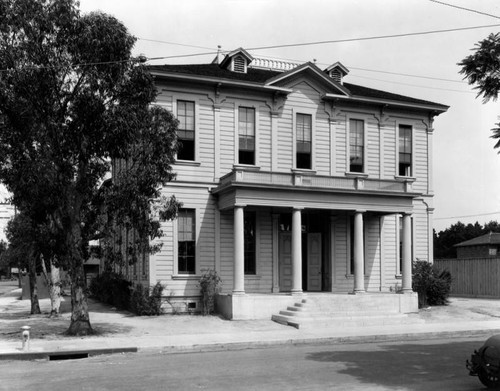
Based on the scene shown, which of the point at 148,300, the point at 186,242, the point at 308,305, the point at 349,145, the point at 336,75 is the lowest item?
the point at 308,305

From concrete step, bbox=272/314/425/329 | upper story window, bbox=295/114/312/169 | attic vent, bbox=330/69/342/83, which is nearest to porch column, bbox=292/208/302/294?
concrete step, bbox=272/314/425/329

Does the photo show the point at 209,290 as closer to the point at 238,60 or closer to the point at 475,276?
the point at 238,60

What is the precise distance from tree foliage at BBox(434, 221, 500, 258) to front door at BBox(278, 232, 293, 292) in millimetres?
72933

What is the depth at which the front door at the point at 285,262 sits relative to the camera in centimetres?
2420

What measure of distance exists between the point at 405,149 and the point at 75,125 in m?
15.8

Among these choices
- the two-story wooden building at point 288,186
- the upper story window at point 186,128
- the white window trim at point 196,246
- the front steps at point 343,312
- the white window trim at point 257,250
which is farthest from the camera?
the white window trim at point 257,250

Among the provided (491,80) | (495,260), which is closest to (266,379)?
(491,80)

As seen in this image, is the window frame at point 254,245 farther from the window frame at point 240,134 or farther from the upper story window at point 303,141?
the upper story window at point 303,141

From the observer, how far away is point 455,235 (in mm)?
94750

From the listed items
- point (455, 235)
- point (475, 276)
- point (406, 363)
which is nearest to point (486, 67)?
point (406, 363)

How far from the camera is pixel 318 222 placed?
82.8 feet

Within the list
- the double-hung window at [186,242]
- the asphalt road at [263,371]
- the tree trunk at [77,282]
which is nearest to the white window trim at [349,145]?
the double-hung window at [186,242]

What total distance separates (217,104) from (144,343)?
11.0m

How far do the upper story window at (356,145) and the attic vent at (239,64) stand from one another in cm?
519
